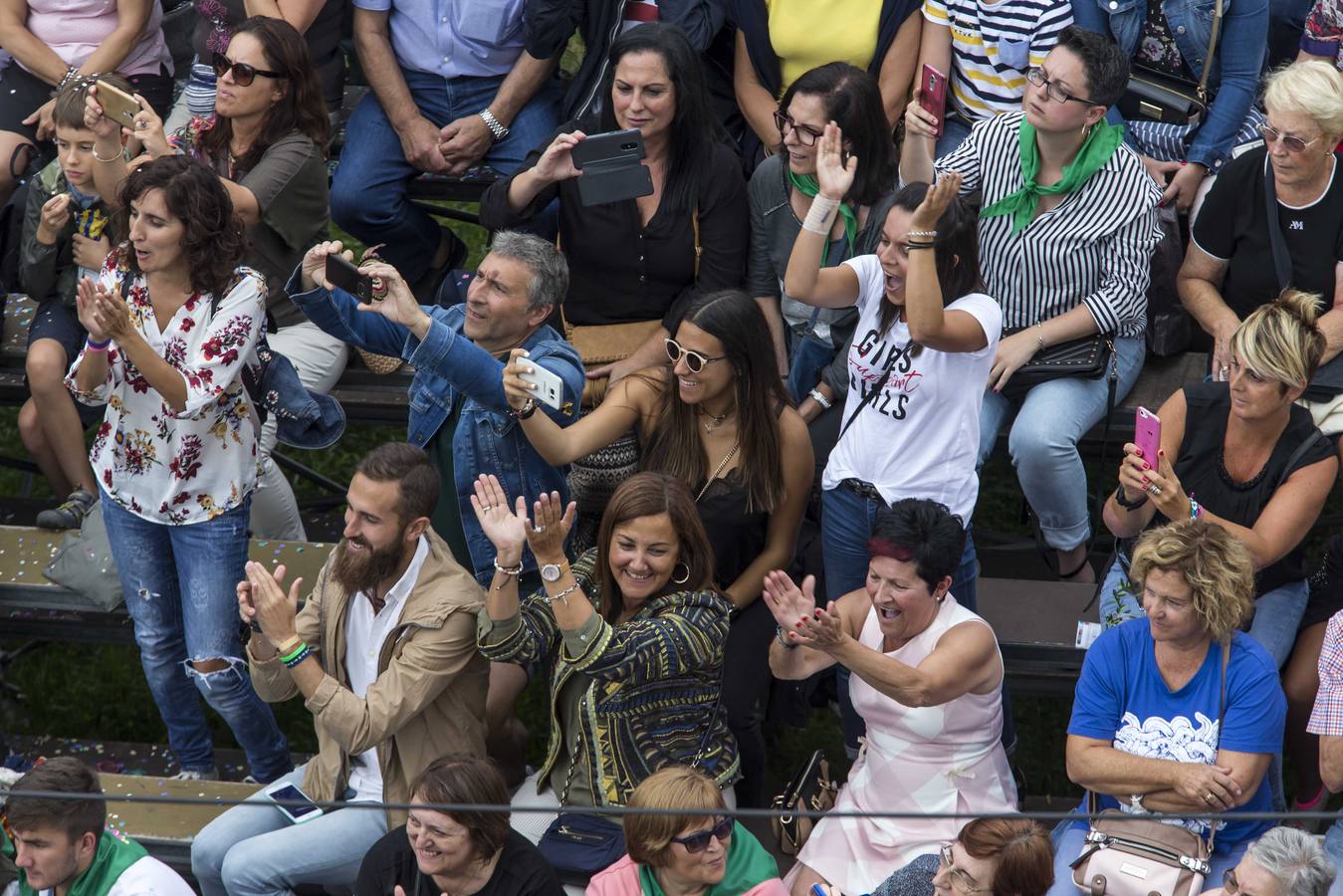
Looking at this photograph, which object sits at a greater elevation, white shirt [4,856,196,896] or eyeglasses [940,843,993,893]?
eyeglasses [940,843,993,893]

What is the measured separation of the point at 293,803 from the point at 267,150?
6.18 feet

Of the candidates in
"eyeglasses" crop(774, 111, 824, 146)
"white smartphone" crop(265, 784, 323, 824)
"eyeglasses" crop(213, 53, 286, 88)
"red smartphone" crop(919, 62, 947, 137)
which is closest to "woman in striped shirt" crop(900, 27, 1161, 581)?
"red smartphone" crop(919, 62, 947, 137)

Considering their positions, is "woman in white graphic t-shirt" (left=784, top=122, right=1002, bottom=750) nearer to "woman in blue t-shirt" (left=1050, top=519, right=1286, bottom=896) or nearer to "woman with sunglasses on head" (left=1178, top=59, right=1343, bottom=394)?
"woman in blue t-shirt" (left=1050, top=519, right=1286, bottom=896)

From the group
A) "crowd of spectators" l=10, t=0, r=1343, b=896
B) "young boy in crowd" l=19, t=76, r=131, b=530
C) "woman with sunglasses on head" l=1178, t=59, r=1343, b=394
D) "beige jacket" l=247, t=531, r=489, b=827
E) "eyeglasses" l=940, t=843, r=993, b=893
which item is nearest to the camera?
"eyeglasses" l=940, t=843, r=993, b=893

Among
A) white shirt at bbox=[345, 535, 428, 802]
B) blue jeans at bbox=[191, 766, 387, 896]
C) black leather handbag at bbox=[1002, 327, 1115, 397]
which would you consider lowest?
blue jeans at bbox=[191, 766, 387, 896]

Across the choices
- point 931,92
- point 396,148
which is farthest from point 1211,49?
point 396,148

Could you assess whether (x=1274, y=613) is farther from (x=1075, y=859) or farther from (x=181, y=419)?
(x=181, y=419)

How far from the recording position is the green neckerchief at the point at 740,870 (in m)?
3.53

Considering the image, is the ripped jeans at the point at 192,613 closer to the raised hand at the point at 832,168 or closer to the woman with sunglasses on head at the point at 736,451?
the woman with sunglasses on head at the point at 736,451

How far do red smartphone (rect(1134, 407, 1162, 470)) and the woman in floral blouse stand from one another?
2119 mm

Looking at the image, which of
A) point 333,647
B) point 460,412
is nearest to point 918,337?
point 460,412

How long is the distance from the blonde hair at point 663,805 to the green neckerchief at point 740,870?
0.05 m

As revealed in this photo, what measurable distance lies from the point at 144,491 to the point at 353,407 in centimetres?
121

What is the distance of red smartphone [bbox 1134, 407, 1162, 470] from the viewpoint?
372 cm
